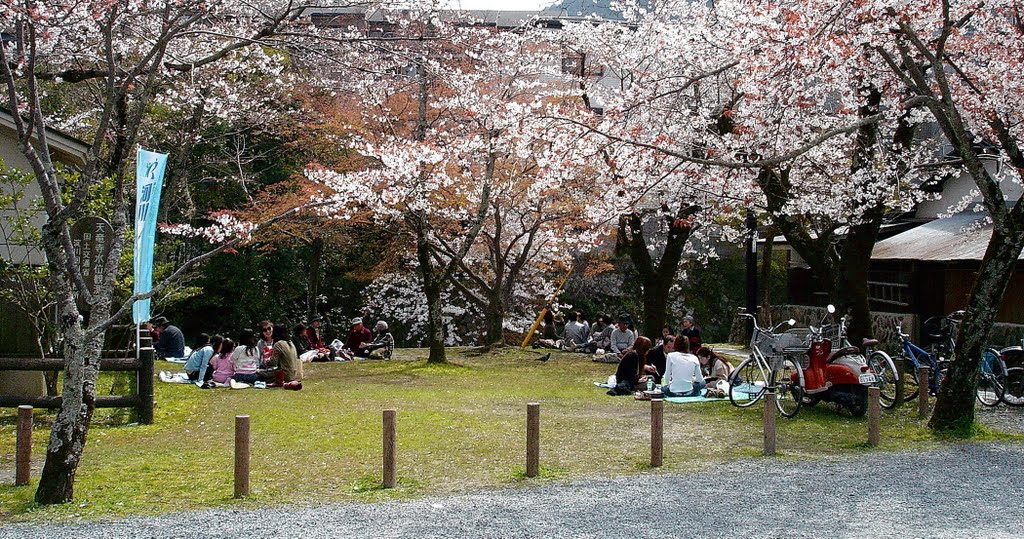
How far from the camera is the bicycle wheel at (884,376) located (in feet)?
38.4

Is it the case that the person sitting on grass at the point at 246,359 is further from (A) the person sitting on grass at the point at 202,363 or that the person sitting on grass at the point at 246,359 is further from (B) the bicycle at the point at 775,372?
(B) the bicycle at the point at 775,372

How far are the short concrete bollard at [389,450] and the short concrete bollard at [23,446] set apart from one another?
3.08 metres

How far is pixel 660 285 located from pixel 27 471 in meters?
14.9

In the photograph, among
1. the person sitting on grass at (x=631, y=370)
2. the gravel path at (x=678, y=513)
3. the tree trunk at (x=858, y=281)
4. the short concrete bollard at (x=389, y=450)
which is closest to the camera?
the gravel path at (x=678, y=513)

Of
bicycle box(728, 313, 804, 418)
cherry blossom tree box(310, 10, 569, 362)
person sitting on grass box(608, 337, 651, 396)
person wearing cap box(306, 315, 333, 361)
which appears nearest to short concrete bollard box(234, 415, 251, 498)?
bicycle box(728, 313, 804, 418)

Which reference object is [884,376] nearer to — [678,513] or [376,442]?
[678,513]

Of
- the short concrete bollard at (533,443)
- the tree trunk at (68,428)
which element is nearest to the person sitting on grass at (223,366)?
the tree trunk at (68,428)

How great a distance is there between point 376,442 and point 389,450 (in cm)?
220

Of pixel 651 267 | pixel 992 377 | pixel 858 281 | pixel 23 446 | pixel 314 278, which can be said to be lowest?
pixel 23 446

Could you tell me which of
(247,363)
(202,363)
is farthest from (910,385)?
(202,363)

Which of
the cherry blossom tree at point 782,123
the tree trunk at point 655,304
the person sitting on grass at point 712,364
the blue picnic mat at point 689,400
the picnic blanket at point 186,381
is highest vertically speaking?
the cherry blossom tree at point 782,123

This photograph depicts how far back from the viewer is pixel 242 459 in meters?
7.26

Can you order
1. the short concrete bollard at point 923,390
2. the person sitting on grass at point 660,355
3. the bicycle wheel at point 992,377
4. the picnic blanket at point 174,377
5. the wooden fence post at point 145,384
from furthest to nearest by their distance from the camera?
the picnic blanket at point 174,377, the person sitting on grass at point 660,355, the bicycle wheel at point 992,377, the short concrete bollard at point 923,390, the wooden fence post at point 145,384

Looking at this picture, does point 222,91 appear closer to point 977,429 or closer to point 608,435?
point 608,435
